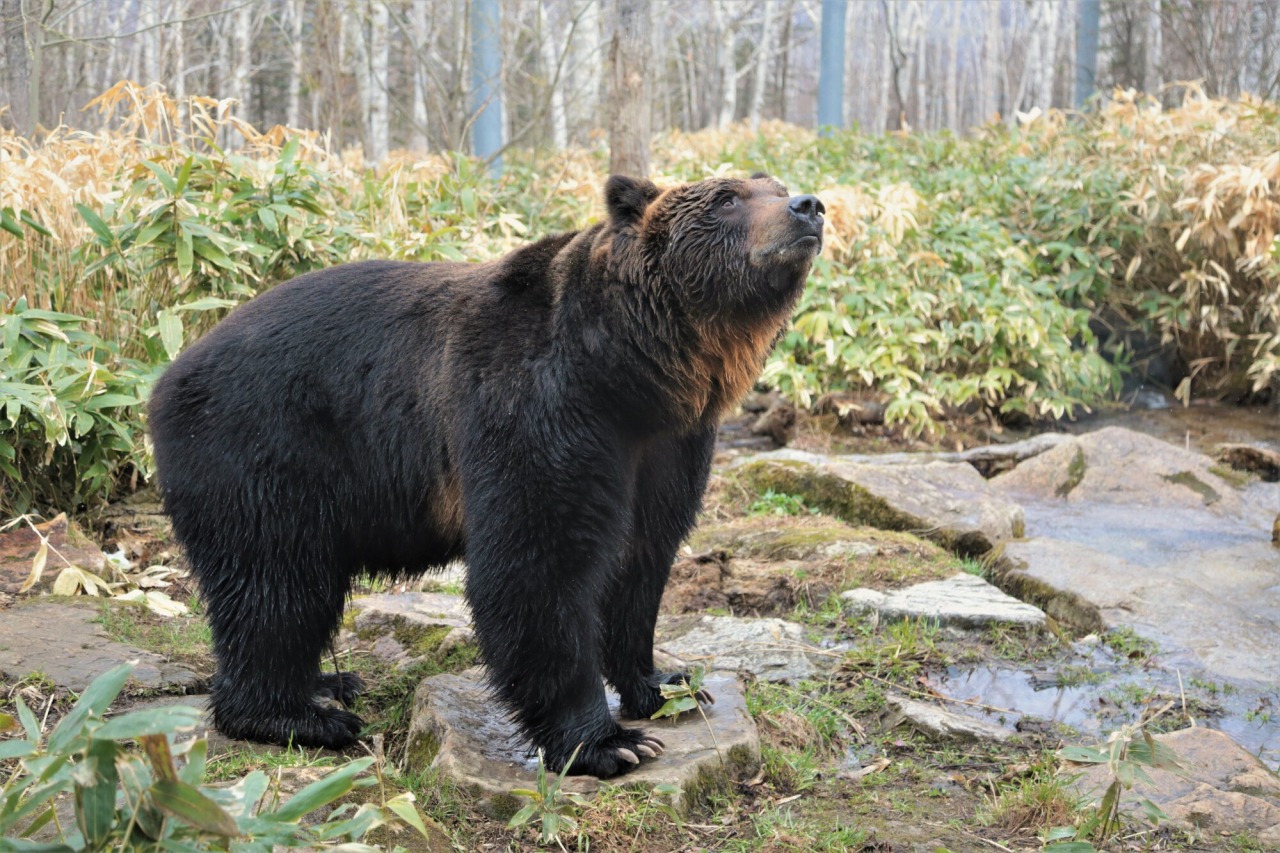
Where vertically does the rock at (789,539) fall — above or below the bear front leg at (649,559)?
below

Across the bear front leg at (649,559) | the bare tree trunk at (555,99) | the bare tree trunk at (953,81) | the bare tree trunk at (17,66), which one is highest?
the bare tree trunk at (953,81)

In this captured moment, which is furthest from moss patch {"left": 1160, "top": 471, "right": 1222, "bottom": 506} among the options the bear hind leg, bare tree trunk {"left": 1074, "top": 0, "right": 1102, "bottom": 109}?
bare tree trunk {"left": 1074, "top": 0, "right": 1102, "bottom": 109}

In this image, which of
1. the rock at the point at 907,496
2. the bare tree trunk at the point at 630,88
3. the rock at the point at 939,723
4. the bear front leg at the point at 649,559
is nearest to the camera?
the bear front leg at the point at 649,559

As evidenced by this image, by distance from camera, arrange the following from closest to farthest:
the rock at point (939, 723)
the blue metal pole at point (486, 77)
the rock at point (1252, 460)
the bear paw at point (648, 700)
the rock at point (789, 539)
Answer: the bear paw at point (648, 700)
the rock at point (939, 723)
the rock at point (789, 539)
the rock at point (1252, 460)
the blue metal pole at point (486, 77)

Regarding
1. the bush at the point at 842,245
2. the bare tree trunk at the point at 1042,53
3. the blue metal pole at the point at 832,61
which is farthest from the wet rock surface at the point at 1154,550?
the bare tree trunk at the point at 1042,53

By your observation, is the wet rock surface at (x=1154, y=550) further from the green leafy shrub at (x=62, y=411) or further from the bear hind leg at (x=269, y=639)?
the green leafy shrub at (x=62, y=411)

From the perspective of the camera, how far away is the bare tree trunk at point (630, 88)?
9.03 metres

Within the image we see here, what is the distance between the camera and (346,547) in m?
3.89

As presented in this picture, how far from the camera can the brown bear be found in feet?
11.3

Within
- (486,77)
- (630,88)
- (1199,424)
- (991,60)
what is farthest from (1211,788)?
(991,60)

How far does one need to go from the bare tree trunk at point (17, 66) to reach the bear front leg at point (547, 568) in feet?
15.1

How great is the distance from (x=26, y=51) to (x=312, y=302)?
4.27 meters

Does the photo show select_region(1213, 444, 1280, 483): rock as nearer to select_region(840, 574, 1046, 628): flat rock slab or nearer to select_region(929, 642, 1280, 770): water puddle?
select_region(840, 574, 1046, 628): flat rock slab

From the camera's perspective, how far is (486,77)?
39.5ft
